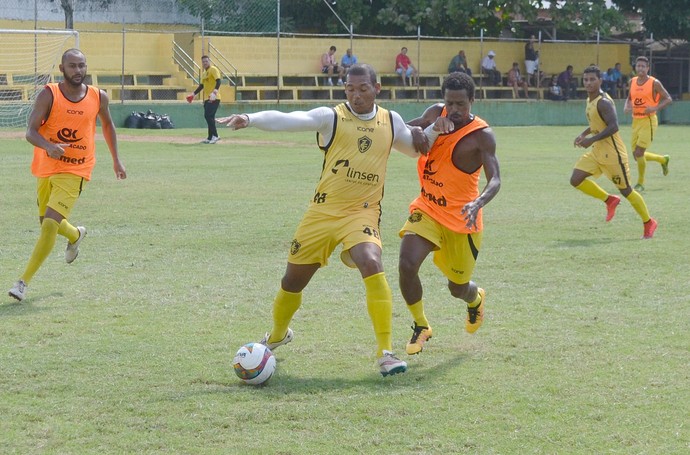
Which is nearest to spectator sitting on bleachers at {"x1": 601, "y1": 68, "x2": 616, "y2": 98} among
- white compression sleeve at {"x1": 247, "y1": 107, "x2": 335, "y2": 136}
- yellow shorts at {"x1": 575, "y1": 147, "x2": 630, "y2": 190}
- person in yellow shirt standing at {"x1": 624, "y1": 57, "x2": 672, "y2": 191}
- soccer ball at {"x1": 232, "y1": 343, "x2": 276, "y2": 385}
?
person in yellow shirt standing at {"x1": 624, "y1": 57, "x2": 672, "y2": 191}

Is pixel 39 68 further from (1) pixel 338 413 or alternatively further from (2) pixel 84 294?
(1) pixel 338 413

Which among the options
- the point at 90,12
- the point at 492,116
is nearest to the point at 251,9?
the point at 90,12

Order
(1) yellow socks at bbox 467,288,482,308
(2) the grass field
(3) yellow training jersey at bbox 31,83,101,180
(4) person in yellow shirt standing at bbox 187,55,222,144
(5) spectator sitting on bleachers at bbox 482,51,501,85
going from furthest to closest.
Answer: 1. (5) spectator sitting on bleachers at bbox 482,51,501,85
2. (4) person in yellow shirt standing at bbox 187,55,222,144
3. (3) yellow training jersey at bbox 31,83,101,180
4. (1) yellow socks at bbox 467,288,482,308
5. (2) the grass field

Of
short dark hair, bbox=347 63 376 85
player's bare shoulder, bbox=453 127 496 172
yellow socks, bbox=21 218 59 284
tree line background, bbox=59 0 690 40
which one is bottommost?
yellow socks, bbox=21 218 59 284

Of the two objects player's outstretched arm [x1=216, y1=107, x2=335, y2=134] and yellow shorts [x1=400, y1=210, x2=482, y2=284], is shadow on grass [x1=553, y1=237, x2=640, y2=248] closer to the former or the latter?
yellow shorts [x1=400, y1=210, x2=482, y2=284]

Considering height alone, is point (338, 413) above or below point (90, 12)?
below

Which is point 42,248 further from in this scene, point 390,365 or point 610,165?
point 610,165

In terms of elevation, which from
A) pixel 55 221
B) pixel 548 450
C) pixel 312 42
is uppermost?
pixel 312 42

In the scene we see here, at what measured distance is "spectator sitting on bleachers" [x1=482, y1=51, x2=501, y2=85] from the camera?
38750 millimetres

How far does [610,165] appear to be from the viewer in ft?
42.2

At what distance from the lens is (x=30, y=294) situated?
8852 mm

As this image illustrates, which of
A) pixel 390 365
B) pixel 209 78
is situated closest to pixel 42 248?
pixel 390 365

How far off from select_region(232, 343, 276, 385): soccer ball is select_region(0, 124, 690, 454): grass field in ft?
0.32

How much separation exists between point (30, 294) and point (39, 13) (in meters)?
29.5
